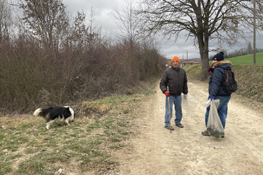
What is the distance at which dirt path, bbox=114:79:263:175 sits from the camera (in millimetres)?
3434

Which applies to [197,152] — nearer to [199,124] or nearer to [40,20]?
[199,124]

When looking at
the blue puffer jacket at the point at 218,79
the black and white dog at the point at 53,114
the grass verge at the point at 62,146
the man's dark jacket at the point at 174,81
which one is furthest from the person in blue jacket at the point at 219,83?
the black and white dog at the point at 53,114

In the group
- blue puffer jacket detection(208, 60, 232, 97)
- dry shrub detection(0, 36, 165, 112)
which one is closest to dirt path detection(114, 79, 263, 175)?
blue puffer jacket detection(208, 60, 232, 97)

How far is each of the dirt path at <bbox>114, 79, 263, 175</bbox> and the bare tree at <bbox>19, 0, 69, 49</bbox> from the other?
7410mm

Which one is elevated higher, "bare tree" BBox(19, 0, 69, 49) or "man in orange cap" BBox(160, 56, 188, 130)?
"bare tree" BBox(19, 0, 69, 49)

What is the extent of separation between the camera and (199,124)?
20.5ft

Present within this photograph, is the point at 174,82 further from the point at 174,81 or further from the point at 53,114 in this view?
the point at 53,114

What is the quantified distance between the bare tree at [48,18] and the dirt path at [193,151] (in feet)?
24.3

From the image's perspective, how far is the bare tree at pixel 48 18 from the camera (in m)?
10.5

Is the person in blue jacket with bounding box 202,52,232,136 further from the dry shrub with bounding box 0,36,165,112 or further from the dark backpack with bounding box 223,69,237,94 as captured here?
the dry shrub with bounding box 0,36,165,112

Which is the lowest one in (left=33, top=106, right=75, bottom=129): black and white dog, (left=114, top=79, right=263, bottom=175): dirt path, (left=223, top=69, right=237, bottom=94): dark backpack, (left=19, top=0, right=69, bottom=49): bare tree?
(left=114, top=79, right=263, bottom=175): dirt path

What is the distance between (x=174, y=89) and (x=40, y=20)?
1061 cm

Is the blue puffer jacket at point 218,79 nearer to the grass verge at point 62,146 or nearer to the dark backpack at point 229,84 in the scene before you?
the dark backpack at point 229,84

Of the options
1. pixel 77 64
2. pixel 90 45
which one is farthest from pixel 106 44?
pixel 77 64
